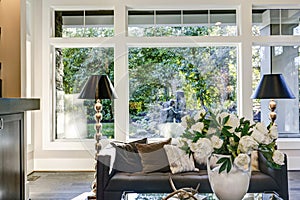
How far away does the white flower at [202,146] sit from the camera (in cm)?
200

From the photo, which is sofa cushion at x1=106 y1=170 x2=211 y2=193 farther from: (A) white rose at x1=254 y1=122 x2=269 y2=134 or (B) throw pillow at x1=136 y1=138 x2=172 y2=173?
(A) white rose at x1=254 y1=122 x2=269 y2=134

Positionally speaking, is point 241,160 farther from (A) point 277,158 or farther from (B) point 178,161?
(B) point 178,161

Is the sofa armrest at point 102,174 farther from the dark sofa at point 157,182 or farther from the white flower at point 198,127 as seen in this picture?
the white flower at point 198,127

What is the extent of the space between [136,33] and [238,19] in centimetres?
182

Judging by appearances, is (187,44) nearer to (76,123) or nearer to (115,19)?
(115,19)

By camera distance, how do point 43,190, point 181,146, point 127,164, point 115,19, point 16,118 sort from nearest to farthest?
point 181,146 → point 16,118 → point 127,164 → point 43,190 → point 115,19

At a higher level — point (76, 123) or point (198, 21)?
point (198, 21)

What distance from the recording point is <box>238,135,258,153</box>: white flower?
6.53ft

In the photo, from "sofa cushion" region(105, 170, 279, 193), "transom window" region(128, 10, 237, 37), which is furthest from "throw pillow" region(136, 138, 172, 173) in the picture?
"transom window" region(128, 10, 237, 37)

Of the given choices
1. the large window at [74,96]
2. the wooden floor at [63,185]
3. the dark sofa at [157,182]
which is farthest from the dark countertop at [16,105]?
the large window at [74,96]

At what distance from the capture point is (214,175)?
2.15m

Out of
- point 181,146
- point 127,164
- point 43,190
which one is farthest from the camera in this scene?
point 43,190

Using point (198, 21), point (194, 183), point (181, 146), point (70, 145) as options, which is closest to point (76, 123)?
point (70, 145)

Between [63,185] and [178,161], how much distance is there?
2.08m
